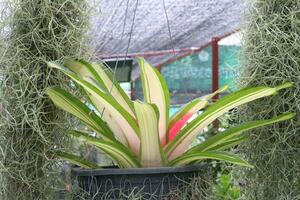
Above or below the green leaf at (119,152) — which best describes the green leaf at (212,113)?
above

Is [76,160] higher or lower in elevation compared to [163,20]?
lower

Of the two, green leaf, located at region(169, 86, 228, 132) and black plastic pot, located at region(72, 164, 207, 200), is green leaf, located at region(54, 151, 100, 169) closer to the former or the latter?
black plastic pot, located at region(72, 164, 207, 200)

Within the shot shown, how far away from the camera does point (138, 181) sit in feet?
3.21

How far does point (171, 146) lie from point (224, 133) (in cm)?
11

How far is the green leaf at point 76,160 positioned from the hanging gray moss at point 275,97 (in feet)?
1.16

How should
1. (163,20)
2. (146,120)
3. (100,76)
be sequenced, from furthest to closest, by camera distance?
(163,20), (100,76), (146,120)

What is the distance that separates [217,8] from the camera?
254 centimetres

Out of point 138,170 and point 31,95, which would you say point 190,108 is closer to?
point 138,170

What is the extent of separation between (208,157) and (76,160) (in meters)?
0.29

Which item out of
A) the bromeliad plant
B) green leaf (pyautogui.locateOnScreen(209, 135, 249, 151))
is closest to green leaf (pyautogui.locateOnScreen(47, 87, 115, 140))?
the bromeliad plant

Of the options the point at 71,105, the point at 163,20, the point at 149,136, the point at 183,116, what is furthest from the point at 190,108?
the point at 163,20

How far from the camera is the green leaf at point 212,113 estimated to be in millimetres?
974

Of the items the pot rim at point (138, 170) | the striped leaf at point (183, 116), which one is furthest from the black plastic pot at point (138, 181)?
the striped leaf at point (183, 116)

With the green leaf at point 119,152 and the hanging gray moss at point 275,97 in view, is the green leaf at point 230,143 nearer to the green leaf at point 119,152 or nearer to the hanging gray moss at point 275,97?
the hanging gray moss at point 275,97
